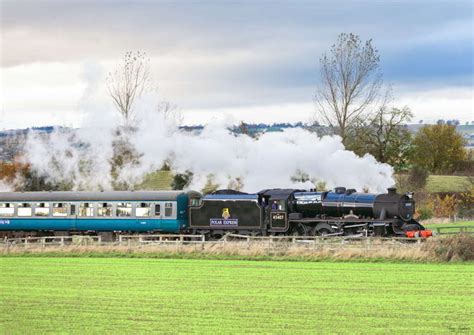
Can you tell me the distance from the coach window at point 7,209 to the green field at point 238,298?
46.8 ft

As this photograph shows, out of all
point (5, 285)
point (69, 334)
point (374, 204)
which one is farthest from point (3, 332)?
point (374, 204)

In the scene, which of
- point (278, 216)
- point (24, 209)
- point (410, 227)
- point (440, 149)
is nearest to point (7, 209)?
point (24, 209)

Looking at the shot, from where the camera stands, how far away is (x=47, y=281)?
2867cm

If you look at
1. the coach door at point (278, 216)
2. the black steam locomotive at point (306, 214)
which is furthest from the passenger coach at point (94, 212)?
the coach door at point (278, 216)

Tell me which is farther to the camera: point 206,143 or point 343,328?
point 206,143

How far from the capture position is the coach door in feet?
133

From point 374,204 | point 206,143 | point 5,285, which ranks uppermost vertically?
point 206,143

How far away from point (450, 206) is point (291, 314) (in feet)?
181

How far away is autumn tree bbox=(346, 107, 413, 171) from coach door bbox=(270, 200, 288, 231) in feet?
132

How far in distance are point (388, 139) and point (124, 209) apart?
47.5 meters

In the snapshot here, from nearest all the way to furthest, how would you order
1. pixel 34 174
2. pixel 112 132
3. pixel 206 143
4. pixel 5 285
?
pixel 5 285 < pixel 206 143 < pixel 112 132 < pixel 34 174

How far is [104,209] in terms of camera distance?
4550cm

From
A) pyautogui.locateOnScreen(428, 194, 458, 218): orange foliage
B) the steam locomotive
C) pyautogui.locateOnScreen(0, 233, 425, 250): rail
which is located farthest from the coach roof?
pyautogui.locateOnScreen(428, 194, 458, 218): orange foliage

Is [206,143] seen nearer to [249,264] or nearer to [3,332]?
[249,264]
